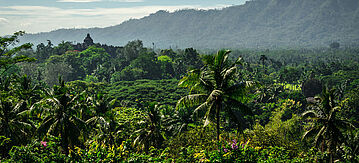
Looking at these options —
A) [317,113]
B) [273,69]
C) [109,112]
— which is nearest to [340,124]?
[317,113]

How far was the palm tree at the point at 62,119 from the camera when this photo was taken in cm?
1881

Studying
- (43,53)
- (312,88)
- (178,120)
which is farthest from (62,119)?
(43,53)

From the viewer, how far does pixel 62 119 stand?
62.1 feet

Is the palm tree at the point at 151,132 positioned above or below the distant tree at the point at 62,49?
below

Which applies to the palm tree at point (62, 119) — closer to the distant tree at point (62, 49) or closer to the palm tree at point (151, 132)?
the palm tree at point (151, 132)

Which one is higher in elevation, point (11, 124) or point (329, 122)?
point (11, 124)

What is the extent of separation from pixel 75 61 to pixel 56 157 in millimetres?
96523

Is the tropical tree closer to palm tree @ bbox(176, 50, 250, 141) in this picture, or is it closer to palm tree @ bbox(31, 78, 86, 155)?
palm tree @ bbox(31, 78, 86, 155)

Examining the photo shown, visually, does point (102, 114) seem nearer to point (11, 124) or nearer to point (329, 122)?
point (11, 124)

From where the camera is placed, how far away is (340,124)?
22.4m

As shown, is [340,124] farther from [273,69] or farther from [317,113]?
[273,69]

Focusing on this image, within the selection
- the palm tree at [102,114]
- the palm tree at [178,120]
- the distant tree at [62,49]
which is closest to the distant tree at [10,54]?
the palm tree at [102,114]

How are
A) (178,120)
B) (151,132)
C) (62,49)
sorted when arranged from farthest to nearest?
(62,49) → (178,120) → (151,132)

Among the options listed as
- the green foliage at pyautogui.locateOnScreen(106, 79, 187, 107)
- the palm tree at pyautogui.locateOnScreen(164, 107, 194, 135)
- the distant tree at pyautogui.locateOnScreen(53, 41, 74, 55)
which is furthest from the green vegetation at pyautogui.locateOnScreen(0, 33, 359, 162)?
the distant tree at pyautogui.locateOnScreen(53, 41, 74, 55)
